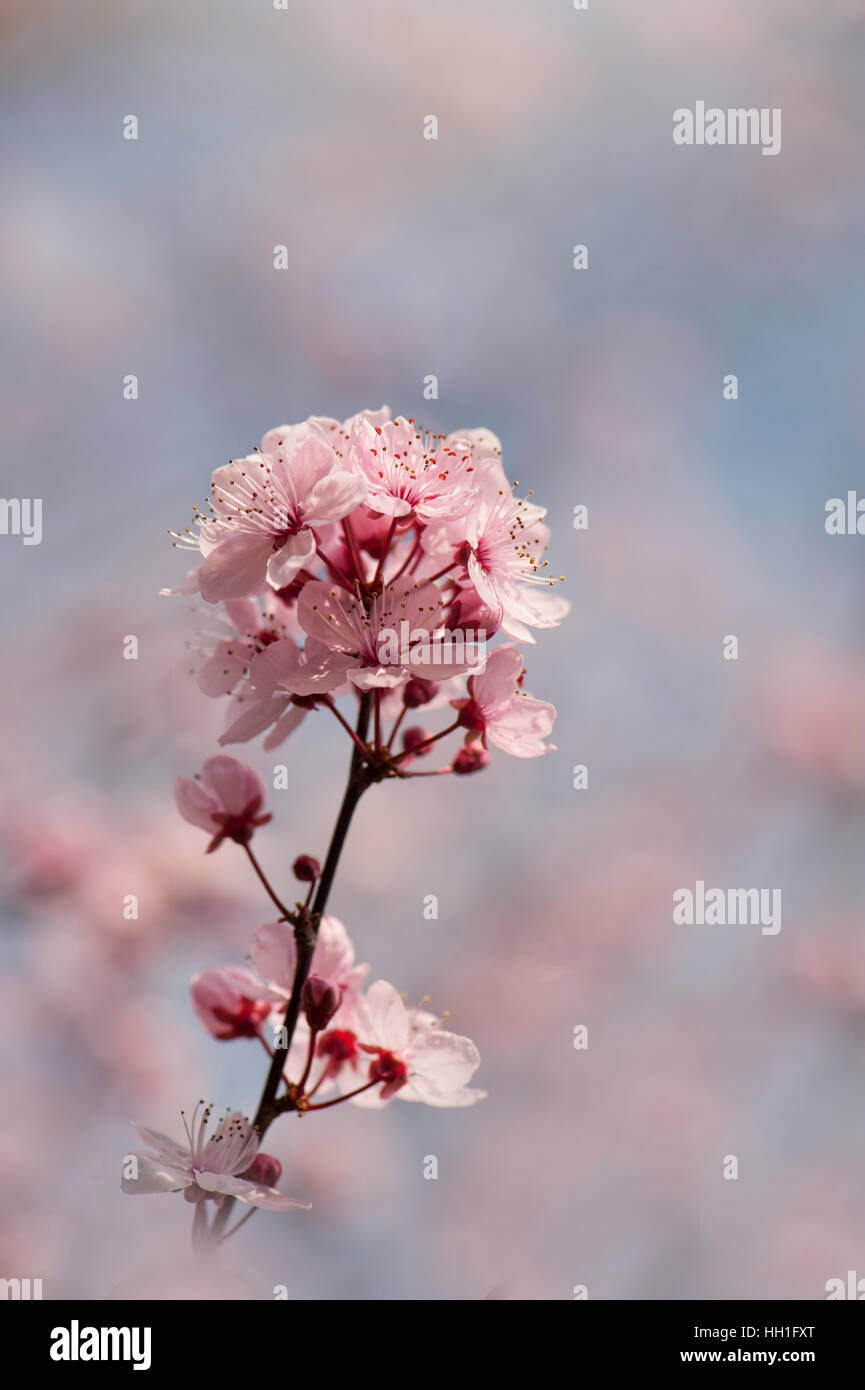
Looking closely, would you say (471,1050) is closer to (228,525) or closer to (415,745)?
(415,745)

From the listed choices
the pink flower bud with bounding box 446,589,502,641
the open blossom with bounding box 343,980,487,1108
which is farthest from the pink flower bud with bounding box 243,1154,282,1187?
the pink flower bud with bounding box 446,589,502,641

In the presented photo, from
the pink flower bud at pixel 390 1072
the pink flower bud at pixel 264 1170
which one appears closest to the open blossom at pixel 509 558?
the pink flower bud at pixel 390 1072

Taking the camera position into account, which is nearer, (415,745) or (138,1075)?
(415,745)

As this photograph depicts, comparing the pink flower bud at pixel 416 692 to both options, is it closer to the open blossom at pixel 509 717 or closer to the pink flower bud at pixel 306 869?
the open blossom at pixel 509 717
